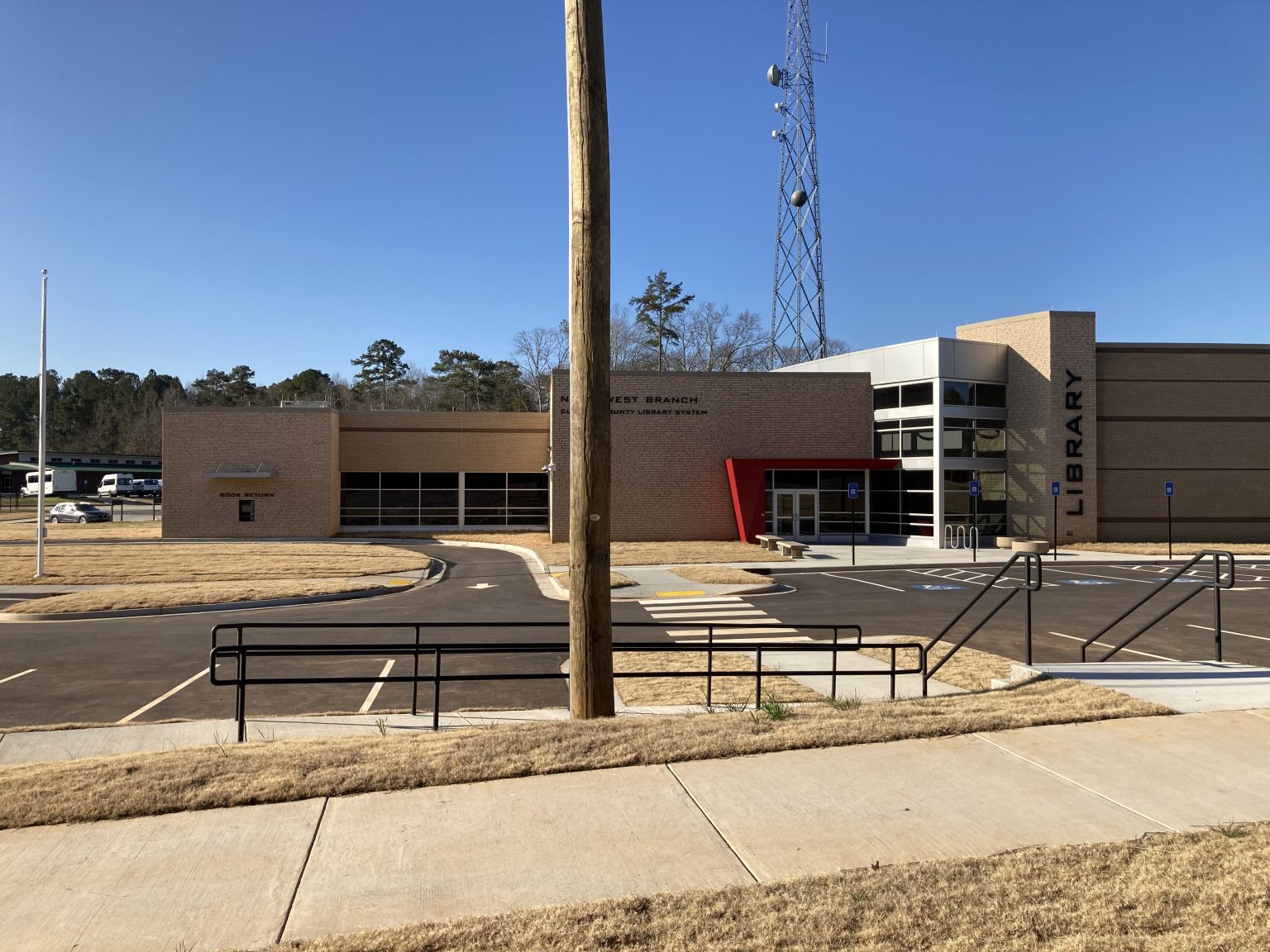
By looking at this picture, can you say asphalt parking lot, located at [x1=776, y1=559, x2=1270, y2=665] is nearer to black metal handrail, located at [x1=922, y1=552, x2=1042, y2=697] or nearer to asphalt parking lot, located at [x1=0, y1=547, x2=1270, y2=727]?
asphalt parking lot, located at [x1=0, y1=547, x2=1270, y2=727]

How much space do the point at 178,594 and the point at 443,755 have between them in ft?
55.5

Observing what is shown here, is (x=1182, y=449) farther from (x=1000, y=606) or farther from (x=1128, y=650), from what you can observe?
(x=1000, y=606)

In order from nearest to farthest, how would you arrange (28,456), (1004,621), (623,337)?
(1004,621) < (623,337) < (28,456)

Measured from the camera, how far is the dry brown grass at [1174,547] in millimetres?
32469

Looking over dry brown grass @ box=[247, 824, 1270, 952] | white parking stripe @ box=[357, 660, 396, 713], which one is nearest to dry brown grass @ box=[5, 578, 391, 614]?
white parking stripe @ box=[357, 660, 396, 713]

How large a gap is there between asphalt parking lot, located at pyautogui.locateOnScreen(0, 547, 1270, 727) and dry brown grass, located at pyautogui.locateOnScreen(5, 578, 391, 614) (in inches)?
39.7

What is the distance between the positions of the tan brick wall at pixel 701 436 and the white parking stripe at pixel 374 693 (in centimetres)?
2320

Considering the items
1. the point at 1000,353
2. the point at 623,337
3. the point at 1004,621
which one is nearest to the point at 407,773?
the point at 1004,621

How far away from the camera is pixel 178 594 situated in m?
20.0

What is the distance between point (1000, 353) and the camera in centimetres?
3712

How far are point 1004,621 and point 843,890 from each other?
14064mm

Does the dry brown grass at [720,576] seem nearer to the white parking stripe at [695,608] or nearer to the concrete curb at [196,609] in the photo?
the white parking stripe at [695,608]

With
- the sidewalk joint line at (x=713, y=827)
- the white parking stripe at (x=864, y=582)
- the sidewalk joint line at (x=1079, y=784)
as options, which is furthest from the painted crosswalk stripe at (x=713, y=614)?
the sidewalk joint line at (x=713, y=827)

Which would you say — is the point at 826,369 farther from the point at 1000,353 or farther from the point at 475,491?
the point at 475,491
